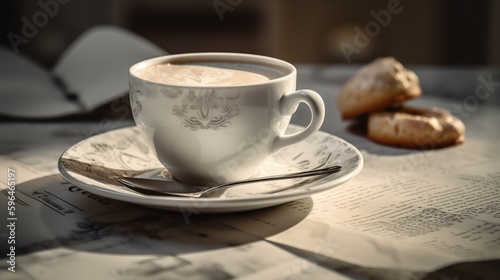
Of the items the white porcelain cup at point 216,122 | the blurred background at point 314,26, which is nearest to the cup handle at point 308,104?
the white porcelain cup at point 216,122

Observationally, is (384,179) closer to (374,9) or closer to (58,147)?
(58,147)

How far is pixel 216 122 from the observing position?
0.69 metres

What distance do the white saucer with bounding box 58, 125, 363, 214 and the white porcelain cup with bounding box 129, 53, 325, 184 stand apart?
40 millimetres

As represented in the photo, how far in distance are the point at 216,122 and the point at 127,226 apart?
144 mm

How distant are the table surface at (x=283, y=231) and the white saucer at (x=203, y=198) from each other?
0.03m

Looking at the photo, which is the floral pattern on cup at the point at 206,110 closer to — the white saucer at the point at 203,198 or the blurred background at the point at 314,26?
the white saucer at the point at 203,198

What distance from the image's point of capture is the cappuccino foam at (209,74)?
74 centimetres

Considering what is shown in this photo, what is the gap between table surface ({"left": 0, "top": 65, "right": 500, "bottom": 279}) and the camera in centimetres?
56

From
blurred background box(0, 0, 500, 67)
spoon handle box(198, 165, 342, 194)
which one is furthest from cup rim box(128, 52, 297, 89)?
blurred background box(0, 0, 500, 67)

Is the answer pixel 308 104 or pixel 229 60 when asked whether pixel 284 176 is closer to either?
pixel 308 104

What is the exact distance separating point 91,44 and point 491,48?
1.60 m

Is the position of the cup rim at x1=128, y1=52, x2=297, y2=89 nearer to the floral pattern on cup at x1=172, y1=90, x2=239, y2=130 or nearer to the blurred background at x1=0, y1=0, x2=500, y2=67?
the floral pattern on cup at x1=172, y1=90, x2=239, y2=130

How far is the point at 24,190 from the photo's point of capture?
29.7 inches

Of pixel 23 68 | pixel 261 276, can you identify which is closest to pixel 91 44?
pixel 23 68
